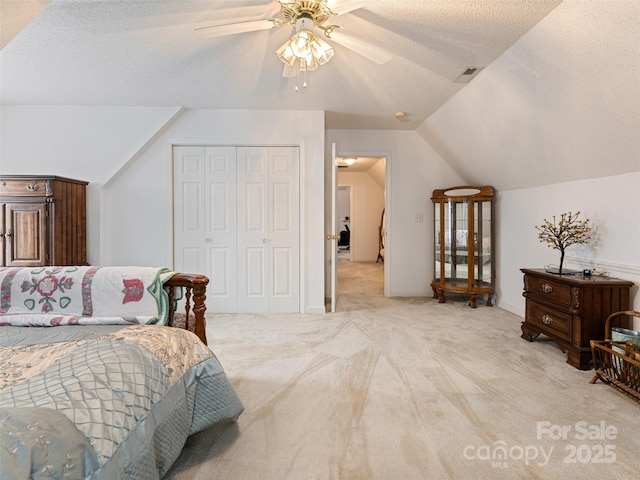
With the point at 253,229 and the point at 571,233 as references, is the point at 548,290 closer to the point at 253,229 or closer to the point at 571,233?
the point at 571,233

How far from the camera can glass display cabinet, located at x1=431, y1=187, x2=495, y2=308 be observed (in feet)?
13.9

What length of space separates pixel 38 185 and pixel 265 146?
2198mm

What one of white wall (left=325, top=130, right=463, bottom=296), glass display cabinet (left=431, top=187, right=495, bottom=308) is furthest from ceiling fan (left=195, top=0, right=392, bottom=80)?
glass display cabinet (left=431, top=187, right=495, bottom=308)

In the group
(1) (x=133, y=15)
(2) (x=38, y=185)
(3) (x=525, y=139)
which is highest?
(1) (x=133, y=15)

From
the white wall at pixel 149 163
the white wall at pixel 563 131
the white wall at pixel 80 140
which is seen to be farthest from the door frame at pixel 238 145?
the white wall at pixel 563 131

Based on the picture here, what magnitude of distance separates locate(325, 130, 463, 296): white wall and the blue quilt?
3547 millimetres

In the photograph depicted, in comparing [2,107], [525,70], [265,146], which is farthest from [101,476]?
[2,107]

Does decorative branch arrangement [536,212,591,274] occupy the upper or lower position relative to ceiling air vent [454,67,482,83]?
lower

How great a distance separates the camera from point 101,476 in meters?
0.89

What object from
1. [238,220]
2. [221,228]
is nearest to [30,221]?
[221,228]

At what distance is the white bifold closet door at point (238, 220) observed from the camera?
157 inches

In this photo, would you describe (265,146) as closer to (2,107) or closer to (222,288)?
(222,288)

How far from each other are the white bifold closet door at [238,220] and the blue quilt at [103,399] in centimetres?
236

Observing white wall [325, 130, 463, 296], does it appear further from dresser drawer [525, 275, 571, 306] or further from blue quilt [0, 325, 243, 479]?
blue quilt [0, 325, 243, 479]
